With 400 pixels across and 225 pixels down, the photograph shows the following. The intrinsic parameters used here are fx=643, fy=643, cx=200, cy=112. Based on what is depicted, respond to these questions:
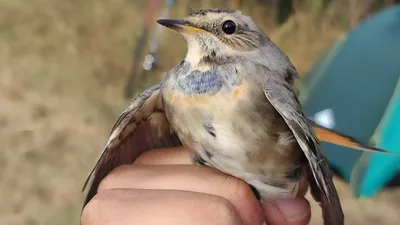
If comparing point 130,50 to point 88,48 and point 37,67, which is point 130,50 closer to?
point 88,48

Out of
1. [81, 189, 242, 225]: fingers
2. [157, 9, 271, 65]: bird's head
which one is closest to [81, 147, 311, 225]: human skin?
[81, 189, 242, 225]: fingers

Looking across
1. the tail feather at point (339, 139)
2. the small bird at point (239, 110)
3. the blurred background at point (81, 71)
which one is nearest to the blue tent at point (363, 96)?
the blurred background at point (81, 71)

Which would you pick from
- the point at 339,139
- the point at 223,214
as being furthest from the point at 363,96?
the point at 223,214

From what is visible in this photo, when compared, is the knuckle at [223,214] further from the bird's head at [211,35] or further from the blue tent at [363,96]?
the blue tent at [363,96]

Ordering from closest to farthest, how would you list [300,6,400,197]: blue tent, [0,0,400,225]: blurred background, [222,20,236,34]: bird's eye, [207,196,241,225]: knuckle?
[207,196,241,225]: knuckle → [222,20,236,34]: bird's eye → [300,6,400,197]: blue tent → [0,0,400,225]: blurred background

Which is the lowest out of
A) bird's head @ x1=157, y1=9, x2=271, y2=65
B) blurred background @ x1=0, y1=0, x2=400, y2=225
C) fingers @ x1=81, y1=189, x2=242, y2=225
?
blurred background @ x1=0, y1=0, x2=400, y2=225

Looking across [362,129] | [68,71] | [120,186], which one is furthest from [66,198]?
[120,186]

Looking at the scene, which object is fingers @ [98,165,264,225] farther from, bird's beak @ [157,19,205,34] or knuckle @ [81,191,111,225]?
bird's beak @ [157,19,205,34]
